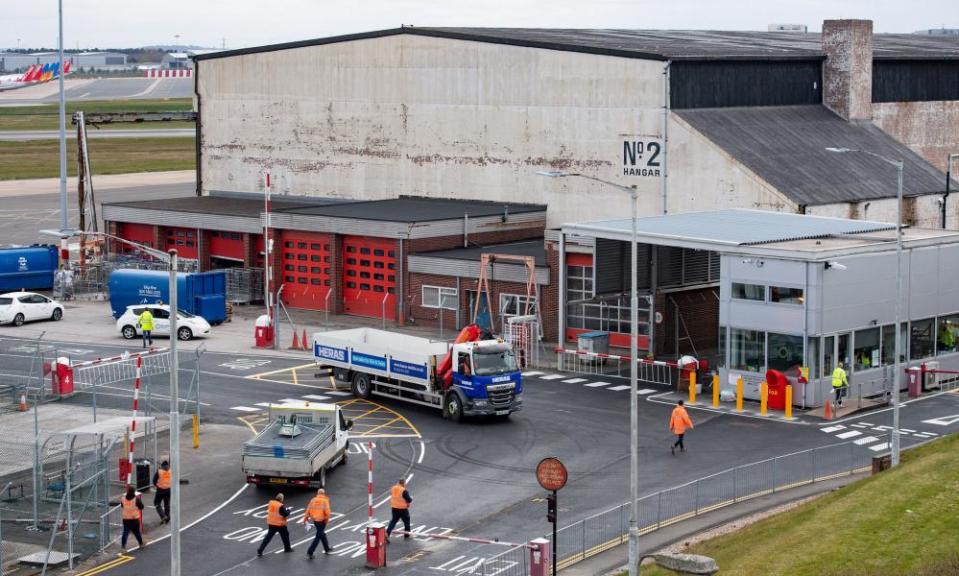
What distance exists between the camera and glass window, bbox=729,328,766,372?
49688 mm

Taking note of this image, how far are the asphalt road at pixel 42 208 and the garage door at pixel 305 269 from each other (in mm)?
27162

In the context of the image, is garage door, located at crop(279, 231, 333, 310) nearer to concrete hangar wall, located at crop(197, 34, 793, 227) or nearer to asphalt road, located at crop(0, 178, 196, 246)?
concrete hangar wall, located at crop(197, 34, 793, 227)

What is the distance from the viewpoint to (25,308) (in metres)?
67.2

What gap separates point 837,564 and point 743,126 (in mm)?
44304

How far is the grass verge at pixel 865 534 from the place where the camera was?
2750cm

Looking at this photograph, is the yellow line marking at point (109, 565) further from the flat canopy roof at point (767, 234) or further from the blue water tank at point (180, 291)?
the blue water tank at point (180, 291)

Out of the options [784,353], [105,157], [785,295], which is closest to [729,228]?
[785,295]

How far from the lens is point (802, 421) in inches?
1845

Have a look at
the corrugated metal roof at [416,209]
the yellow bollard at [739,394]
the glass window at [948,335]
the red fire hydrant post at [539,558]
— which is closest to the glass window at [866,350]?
the glass window at [948,335]

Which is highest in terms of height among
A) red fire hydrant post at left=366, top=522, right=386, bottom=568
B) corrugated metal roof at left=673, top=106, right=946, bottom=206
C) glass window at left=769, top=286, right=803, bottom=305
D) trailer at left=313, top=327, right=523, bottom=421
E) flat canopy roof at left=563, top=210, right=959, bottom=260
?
corrugated metal roof at left=673, top=106, right=946, bottom=206

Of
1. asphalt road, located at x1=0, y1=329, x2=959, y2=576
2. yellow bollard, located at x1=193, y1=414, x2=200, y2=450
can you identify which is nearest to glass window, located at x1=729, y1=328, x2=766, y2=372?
asphalt road, located at x1=0, y1=329, x2=959, y2=576

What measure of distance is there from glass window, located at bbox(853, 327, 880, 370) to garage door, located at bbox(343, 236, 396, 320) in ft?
82.7

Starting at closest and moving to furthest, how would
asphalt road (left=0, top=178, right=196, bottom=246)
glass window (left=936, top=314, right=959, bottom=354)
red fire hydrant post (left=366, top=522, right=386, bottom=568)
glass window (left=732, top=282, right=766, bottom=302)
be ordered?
red fire hydrant post (left=366, top=522, right=386, bottom=568), glass window (left=732, top=282, right=766, bottom=302), glass window (left=936, top=314, right=959, bottom=354), asphalt road (left=0, top=178, right=196, bottom=246)

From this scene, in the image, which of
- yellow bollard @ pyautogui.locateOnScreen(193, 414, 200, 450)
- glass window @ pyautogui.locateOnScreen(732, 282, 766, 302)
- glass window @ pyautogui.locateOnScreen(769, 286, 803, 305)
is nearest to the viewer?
yellow bollard @ pyautogui.locateOnScreen(193, 414, 200, 450)
